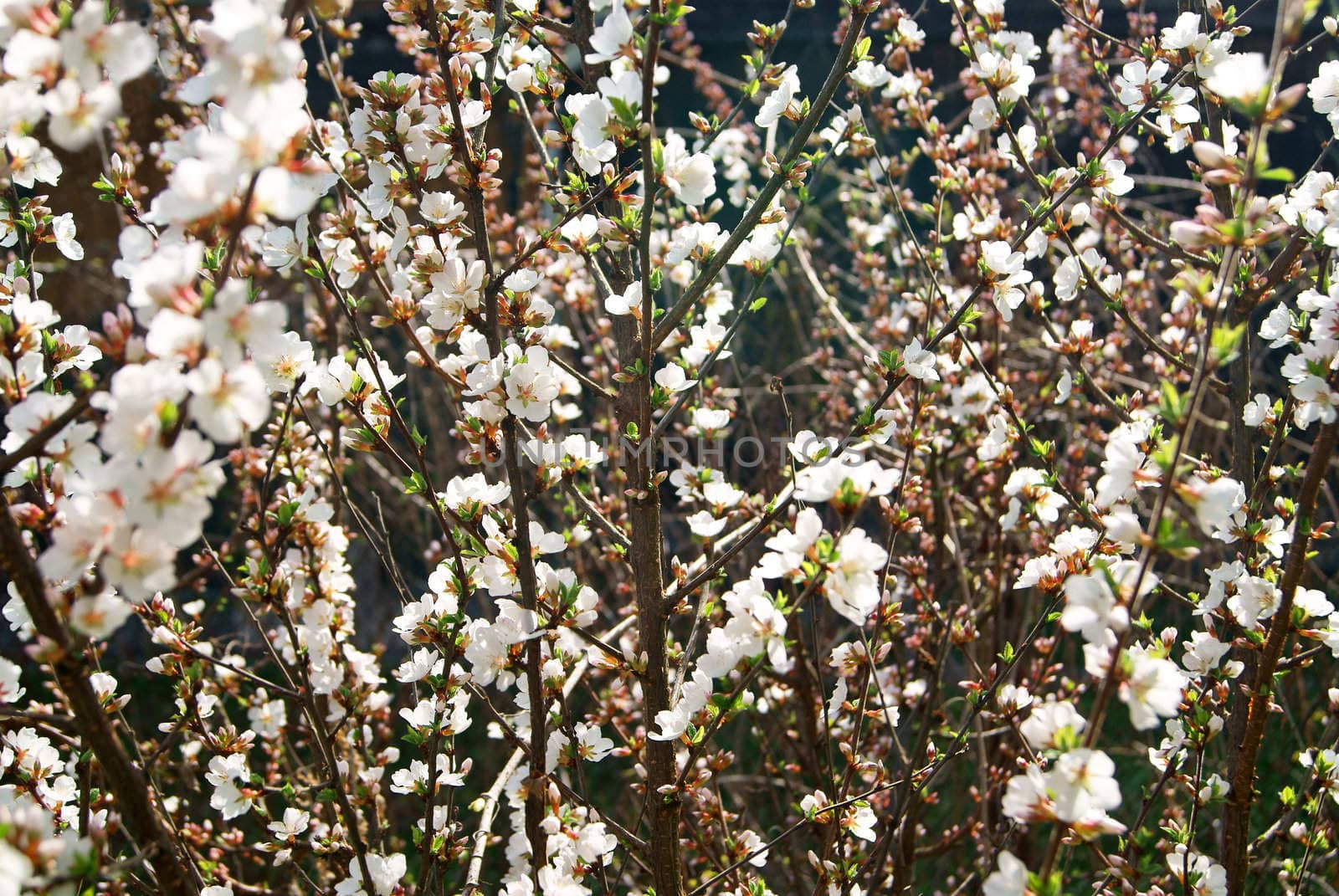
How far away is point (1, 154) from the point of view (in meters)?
1.45

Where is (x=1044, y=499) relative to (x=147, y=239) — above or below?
above

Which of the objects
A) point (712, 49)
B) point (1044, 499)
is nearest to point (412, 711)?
point (1044, 499)

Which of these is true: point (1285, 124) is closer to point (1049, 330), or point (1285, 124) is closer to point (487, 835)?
point (1049, 330)

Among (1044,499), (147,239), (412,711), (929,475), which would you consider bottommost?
(412,711)

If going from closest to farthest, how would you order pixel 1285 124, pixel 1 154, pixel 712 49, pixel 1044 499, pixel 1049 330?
pixel 1285 124, pixel 1 154, pixel 1044 499, pixel 1049 330, pixel 712 49

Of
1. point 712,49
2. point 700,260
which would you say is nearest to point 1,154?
point 700,260

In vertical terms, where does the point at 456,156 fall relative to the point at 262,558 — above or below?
above

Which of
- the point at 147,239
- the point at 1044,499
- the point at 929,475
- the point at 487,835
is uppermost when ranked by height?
the point at 929,475

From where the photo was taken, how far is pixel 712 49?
652cm

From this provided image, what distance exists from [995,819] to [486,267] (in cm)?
226

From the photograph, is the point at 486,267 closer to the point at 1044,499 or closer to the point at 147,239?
the point at 147,239

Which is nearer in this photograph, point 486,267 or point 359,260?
point 486,267

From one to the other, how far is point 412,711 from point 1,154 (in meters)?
1.08

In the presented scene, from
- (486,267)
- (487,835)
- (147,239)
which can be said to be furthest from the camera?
(487,835)
